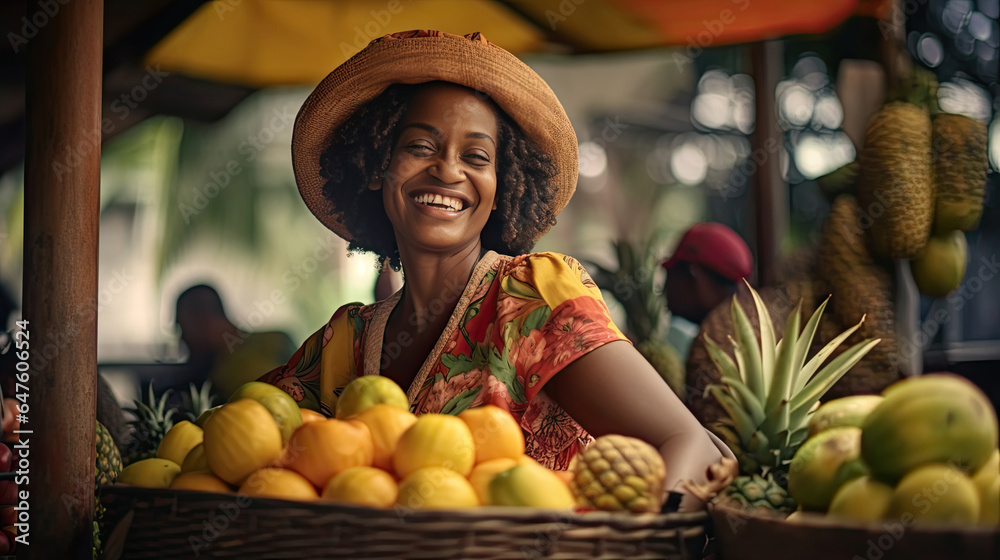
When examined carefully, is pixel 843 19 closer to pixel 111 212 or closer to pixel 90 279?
pixel 90 279

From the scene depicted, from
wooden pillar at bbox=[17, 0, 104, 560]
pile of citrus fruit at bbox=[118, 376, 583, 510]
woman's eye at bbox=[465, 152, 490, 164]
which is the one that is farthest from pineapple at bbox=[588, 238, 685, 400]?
wooden pillar at bbox=[17, 0, 104, 560]

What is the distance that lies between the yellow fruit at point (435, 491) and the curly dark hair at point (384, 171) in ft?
3.49

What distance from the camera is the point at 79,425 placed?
144 centimetres

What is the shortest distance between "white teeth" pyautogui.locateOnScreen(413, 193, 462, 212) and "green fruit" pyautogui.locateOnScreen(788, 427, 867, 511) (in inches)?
41.6

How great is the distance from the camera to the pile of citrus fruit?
1.15 m

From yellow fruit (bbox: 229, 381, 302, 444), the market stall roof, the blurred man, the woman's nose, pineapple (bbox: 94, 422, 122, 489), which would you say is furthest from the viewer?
the blurred man

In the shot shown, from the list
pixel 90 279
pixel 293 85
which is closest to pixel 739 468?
pixel 90 279

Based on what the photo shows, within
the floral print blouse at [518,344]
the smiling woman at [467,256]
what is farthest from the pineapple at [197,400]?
the floral print blouse at [518,344]

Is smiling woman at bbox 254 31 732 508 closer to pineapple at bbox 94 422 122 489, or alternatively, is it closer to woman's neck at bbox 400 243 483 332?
woman's neck at bbox 400 243 483 332

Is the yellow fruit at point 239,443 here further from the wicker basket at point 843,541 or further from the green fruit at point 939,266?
the green fruit at point 939,266

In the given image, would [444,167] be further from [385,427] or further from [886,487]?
[886,487]

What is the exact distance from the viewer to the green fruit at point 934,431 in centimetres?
102

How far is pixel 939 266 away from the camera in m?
2.45

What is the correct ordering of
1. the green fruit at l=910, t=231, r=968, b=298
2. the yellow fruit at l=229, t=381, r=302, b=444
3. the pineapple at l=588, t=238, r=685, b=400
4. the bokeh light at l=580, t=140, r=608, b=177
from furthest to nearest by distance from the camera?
the bokeh light at l=580, t=140, r=608, b=177, the pineapple at l=588, t=238, r=685, b=400, the green fruit at l=910, t=231, r=968, b=298, the yellow fruit at l=229, t=381, r=302, b=444
